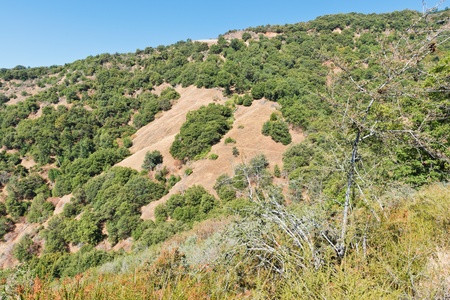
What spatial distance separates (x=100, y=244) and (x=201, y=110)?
29.7 metres

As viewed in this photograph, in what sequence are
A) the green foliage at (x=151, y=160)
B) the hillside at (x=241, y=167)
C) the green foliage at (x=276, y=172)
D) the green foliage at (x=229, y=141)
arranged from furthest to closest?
the green foliage at (x=151, y=160), the green foliage at (x=229, y=141), the green foliage at (x=276, y=172), the hillside at (x=241, y=167)

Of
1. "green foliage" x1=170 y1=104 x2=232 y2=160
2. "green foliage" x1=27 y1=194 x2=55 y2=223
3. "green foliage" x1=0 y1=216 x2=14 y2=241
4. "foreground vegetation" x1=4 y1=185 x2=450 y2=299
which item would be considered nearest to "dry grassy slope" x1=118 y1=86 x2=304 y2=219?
"green foliage" x1=170 y1=104 x2=232 y2=160

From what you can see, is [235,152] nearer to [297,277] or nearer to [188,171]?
[188,171]

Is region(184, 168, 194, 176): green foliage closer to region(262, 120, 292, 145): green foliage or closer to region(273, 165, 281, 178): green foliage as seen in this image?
region(273, 165, 281, 178): green foliage

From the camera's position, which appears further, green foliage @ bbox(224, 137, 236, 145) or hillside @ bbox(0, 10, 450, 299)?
green foliage @ bbox(224, 137, 236, 145)

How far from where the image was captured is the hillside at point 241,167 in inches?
139

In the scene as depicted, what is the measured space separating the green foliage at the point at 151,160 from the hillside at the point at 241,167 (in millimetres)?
504

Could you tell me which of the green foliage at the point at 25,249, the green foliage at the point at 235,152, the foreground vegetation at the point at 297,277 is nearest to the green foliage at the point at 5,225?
the green foliage at the point at 25,249

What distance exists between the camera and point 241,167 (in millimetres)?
4863

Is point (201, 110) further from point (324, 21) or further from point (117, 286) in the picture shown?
point (324, 21)

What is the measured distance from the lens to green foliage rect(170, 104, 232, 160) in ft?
145

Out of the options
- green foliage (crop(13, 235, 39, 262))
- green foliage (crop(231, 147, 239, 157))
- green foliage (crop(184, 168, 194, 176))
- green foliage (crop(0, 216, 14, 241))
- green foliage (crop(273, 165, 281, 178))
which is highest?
green foliage (crop(231, 147, 239, 157))

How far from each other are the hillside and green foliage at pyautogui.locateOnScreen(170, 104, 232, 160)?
27 centimetres

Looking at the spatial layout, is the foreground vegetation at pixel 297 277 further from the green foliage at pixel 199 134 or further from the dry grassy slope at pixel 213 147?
the green foliage at pixel 199 134
